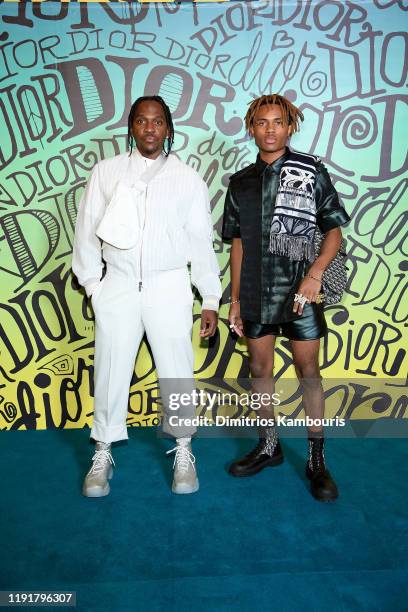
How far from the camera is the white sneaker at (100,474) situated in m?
2.59

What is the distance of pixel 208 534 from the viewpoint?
2.31m

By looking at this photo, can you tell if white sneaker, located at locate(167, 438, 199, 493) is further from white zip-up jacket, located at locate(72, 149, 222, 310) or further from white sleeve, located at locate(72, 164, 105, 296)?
white sleeve, located at locate(72, 164, 105, 296)

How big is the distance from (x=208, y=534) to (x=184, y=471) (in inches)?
16.6

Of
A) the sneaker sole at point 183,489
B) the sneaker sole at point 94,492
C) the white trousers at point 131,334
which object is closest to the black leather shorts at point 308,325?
the white trousers at point 131,334

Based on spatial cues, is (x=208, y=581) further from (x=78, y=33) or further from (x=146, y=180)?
(x=78, y=33)

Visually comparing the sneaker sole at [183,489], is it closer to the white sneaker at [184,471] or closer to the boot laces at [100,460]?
the white sneaker at [184,471]

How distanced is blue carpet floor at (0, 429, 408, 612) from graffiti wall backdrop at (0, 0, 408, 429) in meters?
0.74

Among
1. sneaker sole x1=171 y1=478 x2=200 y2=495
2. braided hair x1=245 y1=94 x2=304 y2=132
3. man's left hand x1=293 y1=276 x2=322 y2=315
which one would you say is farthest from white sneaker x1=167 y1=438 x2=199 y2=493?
braided hair x1=245 y1=94 x2=304 y2=132

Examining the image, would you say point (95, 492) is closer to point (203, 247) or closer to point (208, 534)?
point (208, 534)

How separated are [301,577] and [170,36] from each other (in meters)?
2.77

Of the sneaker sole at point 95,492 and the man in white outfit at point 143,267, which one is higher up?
the man in white outfit at point 143,267

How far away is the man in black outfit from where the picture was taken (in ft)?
8.45

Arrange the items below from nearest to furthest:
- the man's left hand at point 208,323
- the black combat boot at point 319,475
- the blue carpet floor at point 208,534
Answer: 1. the blue carpet floor at point 208,534
2. the black combat boot at point 319,475
3. the man's left hand at point 208,323

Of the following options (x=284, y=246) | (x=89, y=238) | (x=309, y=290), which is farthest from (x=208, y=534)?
(x=89, y=238)
